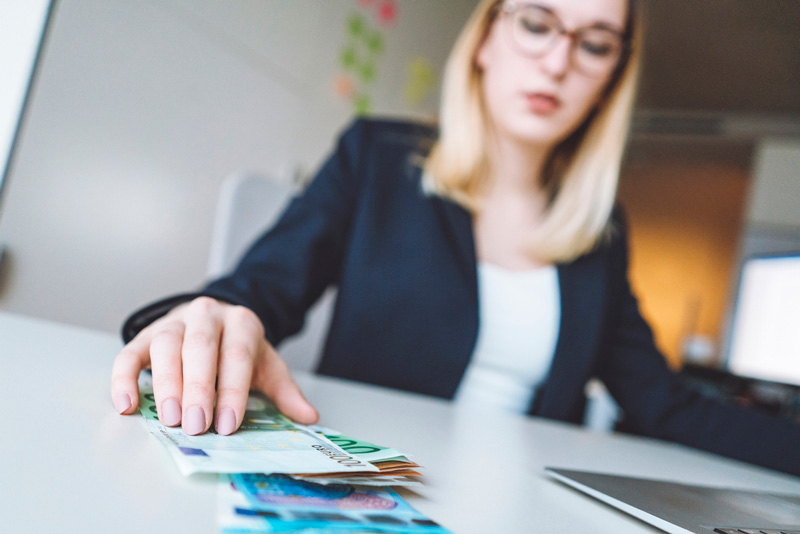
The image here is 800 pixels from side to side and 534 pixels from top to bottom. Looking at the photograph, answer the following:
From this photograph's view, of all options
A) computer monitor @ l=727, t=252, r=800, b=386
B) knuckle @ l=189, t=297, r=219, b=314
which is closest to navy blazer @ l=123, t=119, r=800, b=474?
knuckle @ l=189, t=297, r=219, b=314

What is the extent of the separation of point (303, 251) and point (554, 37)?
22.1 inches

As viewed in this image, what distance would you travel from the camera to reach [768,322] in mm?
1781

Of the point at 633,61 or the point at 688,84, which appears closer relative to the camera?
the point at 633,61

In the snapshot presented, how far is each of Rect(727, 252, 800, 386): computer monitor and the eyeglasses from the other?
1207 millimetres

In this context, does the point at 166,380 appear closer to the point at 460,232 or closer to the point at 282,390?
the point at 282,390

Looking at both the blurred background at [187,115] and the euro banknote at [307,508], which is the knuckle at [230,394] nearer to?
the euro banknote at [307,508]

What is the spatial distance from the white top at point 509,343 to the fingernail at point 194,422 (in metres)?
0.61

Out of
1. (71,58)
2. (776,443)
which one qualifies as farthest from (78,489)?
(71,58)

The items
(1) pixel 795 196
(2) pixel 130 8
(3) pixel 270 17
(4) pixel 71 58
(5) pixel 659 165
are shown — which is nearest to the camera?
(4) pixel 71 58

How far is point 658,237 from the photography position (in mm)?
6219

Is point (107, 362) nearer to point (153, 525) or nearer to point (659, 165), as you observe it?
point (153, 525)

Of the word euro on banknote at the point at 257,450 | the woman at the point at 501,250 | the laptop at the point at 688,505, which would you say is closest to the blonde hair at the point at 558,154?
the woman at the point at 501,250

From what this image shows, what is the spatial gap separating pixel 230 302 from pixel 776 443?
77 centimetres

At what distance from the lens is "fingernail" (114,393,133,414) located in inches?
13.7
